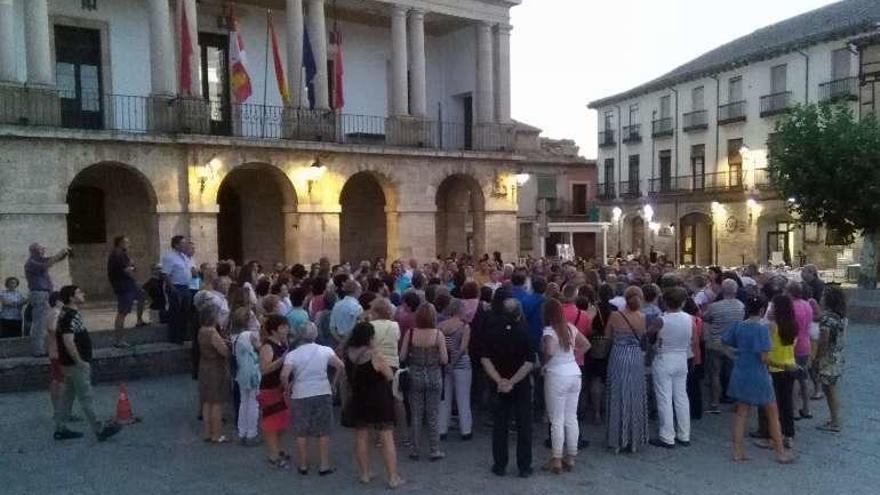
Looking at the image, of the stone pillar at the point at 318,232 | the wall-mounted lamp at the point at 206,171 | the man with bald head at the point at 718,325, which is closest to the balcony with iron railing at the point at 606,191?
the stone pillar at the point at 318,232

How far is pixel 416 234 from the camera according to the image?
21.0m

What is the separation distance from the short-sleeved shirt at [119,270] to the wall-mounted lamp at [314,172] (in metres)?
7.62

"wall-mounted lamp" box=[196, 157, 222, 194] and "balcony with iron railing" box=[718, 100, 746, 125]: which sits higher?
"balcony with iron railing" box=[718, 100, 746, 125]

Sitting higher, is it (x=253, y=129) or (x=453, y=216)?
(x=253, y=129)

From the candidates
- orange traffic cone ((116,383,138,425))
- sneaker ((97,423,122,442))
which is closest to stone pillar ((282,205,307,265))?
orange traffic cone ((116,383,138,425))

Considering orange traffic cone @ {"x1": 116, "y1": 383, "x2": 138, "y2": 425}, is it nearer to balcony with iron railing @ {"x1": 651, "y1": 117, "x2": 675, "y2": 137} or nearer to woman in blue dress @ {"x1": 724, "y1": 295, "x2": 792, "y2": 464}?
woman in blue dress @ {"x1": 724, "y1": 295, "x2": 792, "y2": 464}

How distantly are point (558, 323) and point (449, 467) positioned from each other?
1807mm

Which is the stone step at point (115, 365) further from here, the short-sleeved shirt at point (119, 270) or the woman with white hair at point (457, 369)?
the woman with white hair at point (457, 369)

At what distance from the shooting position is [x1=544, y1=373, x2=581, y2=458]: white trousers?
662cm

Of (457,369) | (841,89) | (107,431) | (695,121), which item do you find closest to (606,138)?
(695,121)

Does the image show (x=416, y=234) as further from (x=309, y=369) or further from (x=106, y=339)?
(x=309, y=369)

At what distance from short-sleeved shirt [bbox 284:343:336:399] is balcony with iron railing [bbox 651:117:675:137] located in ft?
120

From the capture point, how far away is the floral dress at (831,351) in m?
7.88

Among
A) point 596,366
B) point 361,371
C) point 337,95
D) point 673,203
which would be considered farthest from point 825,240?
point 361,371
